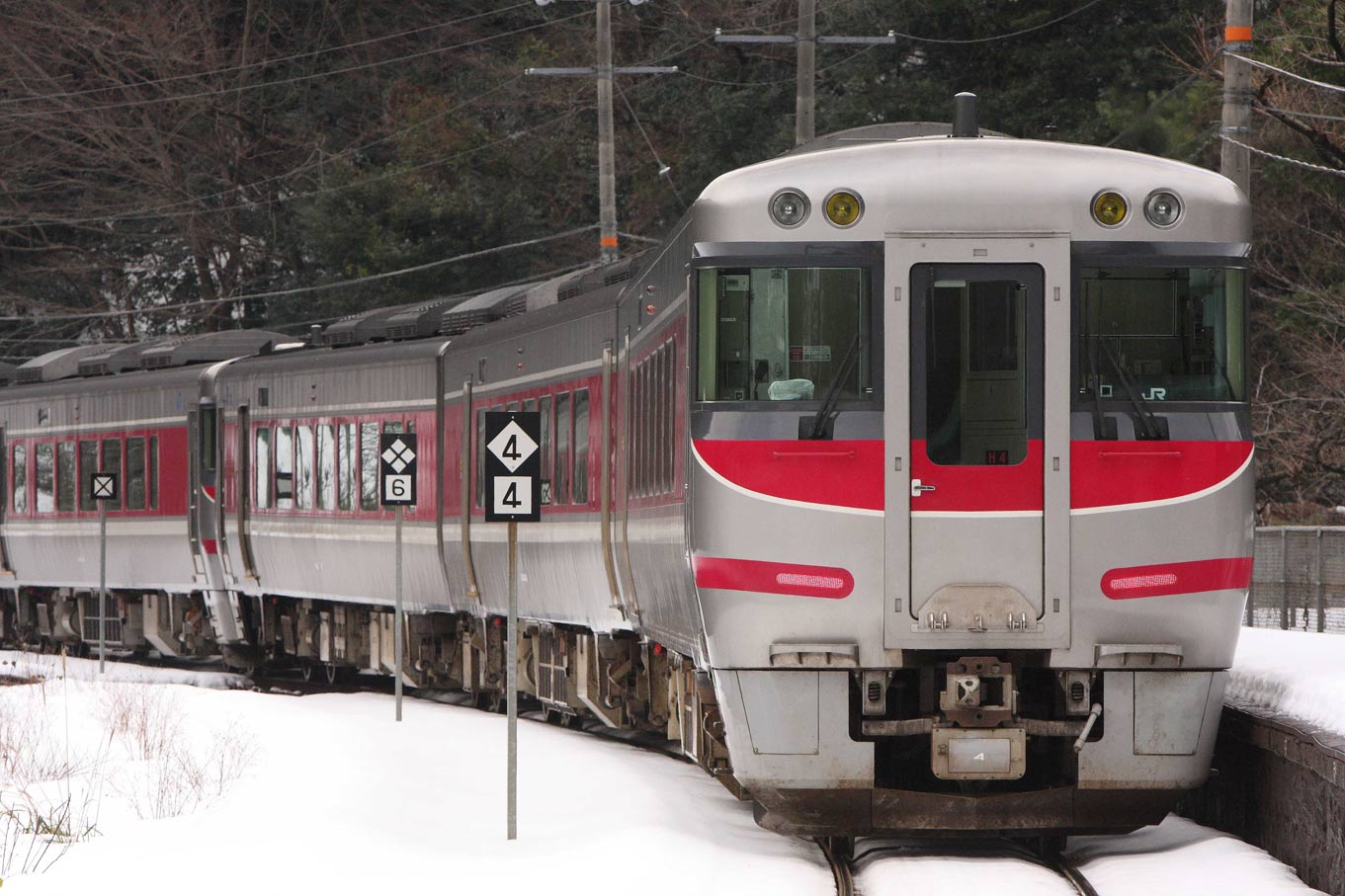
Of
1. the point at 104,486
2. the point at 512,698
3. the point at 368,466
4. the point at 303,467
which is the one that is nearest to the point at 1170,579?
the point at 512,698

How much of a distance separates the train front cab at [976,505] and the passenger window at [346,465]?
12.2 metres

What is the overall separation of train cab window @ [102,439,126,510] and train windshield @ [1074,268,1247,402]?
63.4 feet

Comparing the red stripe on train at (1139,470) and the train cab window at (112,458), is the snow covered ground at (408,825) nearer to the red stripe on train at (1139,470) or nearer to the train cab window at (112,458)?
the red stripe on train at (1139,470)

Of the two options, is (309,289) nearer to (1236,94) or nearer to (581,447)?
(581,447)

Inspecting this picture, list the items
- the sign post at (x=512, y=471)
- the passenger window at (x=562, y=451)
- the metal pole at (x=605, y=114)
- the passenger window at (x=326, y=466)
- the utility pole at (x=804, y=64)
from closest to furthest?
the sign post at (x=512, y=471) → the passenger window at (x=562, y=451) → the passenger window at (x=326, y=466) → the utility pole at (x=804, y=64) → the metal pole at (x=605, y=114)

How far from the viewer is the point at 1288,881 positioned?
34.4 feet

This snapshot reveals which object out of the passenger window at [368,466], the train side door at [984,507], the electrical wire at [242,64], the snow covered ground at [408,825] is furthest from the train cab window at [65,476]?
the electrical wire at [242,64]

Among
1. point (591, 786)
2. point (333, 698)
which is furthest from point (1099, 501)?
point (333, 698)

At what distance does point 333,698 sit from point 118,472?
8037mm

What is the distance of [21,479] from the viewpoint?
30.9 metres

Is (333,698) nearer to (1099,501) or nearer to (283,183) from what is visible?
(1099,501)

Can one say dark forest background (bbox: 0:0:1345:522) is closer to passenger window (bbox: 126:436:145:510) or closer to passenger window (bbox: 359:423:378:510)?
passenger window (bbox: 126:436:145:510)

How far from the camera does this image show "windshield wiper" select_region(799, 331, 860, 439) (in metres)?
10.8

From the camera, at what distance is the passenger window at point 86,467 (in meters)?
28.9
